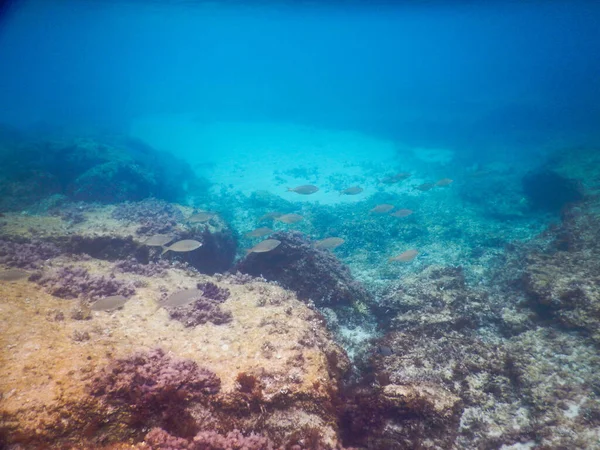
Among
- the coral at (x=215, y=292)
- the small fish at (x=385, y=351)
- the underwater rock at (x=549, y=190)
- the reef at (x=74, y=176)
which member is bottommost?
the reef at (x=74, y=176)

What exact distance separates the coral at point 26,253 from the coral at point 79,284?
0.95 m

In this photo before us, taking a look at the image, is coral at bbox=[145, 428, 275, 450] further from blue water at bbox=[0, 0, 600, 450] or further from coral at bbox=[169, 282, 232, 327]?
coral at bbox=[169, 282, 232, 327]

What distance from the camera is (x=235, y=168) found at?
32406 mm

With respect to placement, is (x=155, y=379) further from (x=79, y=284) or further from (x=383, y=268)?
(x=383, y=268)

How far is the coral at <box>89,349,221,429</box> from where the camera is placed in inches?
130

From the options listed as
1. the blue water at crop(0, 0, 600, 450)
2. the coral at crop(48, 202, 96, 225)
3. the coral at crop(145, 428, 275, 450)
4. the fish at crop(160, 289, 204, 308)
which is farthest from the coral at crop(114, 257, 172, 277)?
the coral at crop(145, 428, 275, 450)

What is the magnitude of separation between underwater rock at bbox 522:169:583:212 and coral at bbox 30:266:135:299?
17738mm

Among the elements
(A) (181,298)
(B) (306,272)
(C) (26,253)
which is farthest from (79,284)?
(B) (306,272)

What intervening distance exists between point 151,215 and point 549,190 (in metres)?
Result: 19.7

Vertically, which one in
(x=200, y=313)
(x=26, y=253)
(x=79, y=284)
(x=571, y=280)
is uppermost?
(x=571, y=280)

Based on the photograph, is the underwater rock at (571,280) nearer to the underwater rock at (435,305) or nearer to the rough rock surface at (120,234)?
the underwater rock at (435,305)

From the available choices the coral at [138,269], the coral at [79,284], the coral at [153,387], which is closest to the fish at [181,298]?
the coral at [79,284]

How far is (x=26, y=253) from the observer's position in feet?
23.4

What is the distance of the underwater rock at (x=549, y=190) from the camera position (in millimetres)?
14191
